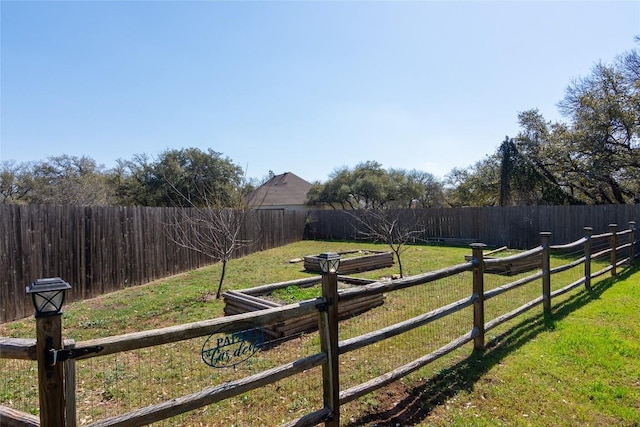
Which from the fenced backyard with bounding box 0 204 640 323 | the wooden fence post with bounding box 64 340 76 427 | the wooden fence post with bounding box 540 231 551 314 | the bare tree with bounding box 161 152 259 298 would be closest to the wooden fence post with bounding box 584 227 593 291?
the wooden fence post with bounding box 540 231 551 314


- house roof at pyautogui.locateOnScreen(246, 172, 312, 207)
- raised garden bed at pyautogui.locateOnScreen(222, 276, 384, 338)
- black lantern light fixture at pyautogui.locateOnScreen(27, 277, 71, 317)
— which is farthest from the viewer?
house roof at pyautogui.locateOnScreen(246, 172, 312, 207)

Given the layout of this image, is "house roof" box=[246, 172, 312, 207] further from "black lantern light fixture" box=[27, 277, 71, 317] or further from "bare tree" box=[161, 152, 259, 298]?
"black lantern light fixture" box=[27, 277, 71, 317]

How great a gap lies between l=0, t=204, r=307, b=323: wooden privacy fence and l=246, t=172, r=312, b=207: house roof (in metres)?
18.4

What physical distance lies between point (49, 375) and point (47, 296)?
1.22 feet

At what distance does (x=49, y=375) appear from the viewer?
5.18 feet

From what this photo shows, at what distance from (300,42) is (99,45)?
14.8 feet

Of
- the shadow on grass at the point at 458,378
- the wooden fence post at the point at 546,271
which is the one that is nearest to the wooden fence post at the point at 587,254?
the shadow on grass at the point at 458,378

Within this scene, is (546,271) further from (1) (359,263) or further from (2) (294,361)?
(1) (359,263)

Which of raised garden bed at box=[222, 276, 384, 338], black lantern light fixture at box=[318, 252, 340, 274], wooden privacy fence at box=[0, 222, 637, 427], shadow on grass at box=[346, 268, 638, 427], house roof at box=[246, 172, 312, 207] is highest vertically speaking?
house roof at box=[246, 172, 312, 207]

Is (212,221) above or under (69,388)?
above

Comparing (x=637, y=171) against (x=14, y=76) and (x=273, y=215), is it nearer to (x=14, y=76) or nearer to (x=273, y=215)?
(x=273, y=215)

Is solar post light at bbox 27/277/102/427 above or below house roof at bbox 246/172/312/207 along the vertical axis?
below

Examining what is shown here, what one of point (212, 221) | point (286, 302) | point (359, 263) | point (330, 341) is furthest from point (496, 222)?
point (330, 341)

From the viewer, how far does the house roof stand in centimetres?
3016
